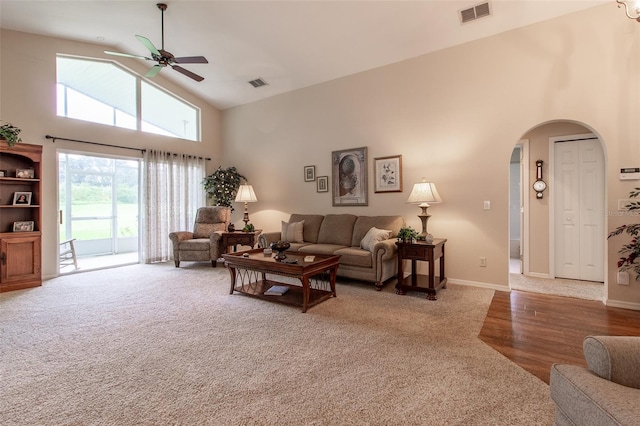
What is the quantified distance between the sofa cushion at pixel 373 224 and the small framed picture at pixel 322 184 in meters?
1.03

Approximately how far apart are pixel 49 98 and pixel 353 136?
5020mm

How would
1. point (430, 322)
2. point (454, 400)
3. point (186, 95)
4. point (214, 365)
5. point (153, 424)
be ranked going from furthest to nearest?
point (186, 95) → point (430, 322) → point (214, 365) → point (454, 400) → point (153, 424)

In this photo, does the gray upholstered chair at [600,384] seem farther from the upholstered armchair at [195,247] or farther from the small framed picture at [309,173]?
the upholstered armchair at [195,247]

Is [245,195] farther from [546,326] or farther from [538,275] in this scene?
[538,275]

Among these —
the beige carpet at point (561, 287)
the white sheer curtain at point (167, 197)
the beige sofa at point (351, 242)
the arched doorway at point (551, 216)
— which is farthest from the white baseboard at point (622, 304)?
the white sheer curtain at point (167, 197)

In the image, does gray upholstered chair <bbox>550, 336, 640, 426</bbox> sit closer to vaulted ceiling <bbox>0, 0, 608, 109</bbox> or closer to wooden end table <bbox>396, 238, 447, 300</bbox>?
wooden end table <bbox>396, 238, 447, 300</bbox>

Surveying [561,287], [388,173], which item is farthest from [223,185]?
[561,287]

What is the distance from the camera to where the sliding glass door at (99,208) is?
6.45 m

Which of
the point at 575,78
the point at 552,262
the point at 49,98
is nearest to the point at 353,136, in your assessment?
the point at 575,78

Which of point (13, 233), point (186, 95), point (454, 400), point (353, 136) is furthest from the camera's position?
point (186, 95)

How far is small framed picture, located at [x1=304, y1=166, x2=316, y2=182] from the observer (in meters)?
5.73

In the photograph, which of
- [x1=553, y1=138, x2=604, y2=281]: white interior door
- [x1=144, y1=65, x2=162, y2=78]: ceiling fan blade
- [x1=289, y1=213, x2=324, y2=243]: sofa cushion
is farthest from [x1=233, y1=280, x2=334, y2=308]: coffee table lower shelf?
[x1=553, y1=138, x2=604, y2=281]: white interior door

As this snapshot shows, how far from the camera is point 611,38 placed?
333cm

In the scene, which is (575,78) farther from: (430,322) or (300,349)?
(300,349)
